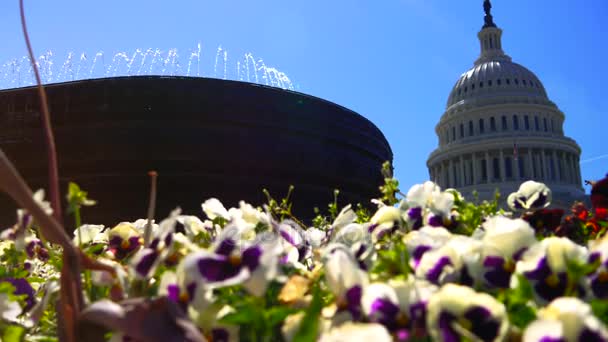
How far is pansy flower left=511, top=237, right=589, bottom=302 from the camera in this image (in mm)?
1046

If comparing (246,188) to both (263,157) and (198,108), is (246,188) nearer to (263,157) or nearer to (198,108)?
(263,157)

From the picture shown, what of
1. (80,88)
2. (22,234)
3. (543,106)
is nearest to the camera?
(22,234)

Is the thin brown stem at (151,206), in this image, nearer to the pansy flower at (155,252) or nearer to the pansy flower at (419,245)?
the pansy flower at (155,252)

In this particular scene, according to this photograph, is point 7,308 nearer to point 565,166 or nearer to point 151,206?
point 151,206

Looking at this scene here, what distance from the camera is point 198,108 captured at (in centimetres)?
866

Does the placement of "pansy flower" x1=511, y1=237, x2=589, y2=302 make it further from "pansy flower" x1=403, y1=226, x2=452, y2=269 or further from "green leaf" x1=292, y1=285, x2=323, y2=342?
"green leaf" x1=292, y1=285, x2=323, y2=342

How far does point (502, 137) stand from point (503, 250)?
2626 inches

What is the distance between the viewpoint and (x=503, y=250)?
3.69 feet

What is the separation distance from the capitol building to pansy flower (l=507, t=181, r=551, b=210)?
2378 inches

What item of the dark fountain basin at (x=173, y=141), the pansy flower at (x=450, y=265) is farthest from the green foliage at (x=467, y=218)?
the dark fountain basin at (x=173, y=141)

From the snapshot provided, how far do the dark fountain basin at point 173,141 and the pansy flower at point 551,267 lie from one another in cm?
760

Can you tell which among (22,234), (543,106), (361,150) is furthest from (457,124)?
(22,234)

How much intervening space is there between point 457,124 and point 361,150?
61.8m

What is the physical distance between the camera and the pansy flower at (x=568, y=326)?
0.81 meters
